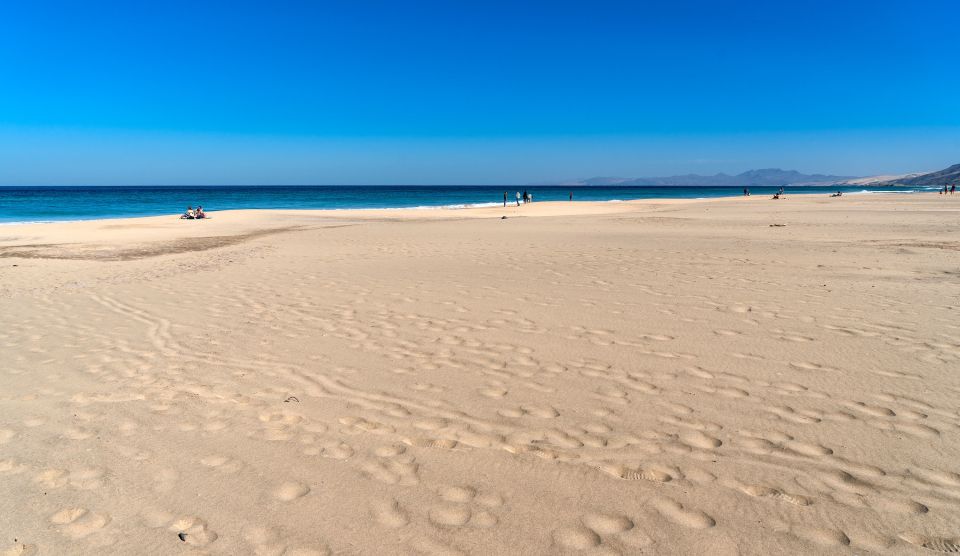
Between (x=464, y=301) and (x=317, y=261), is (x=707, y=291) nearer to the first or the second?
(x=464, y=301)

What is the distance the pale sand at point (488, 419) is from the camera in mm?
2936

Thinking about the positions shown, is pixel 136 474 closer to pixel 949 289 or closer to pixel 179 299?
pixel 179 299

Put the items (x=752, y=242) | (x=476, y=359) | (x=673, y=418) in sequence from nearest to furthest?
(x=673, y=418), (x=476, y=359), (x=752, y=242)

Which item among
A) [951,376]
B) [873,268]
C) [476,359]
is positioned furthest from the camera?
[873,268]

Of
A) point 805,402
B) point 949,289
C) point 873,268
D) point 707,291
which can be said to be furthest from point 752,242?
point 805,402

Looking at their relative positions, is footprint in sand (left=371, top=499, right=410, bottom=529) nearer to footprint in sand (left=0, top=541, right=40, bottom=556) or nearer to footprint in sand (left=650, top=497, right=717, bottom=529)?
footprint in sand (left=650, top=497, right=717, bottom=529)

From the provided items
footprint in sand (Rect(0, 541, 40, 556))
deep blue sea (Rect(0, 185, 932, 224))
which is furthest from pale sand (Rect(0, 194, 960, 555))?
deep blue sea (Rect(0, 185, 932, 224))

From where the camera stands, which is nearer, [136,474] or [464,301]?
[136,474]

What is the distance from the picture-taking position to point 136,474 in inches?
137

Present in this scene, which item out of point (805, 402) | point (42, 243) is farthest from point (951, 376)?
point (42, 243)

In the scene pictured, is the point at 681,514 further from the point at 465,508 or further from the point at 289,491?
the point at 289,491

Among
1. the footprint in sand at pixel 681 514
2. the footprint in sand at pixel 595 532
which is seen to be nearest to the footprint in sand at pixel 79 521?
the footprint in sand at pixel 595 532

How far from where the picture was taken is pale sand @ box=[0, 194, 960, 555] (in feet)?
9.63

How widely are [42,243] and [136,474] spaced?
2052 centimetres
